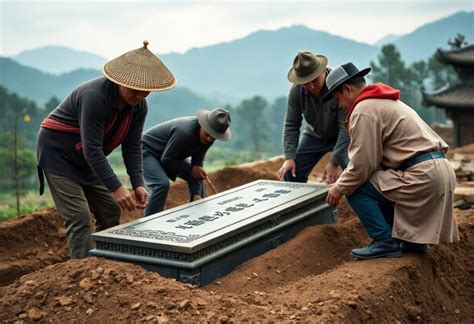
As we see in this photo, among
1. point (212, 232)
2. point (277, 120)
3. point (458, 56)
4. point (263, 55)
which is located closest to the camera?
point (212, 232)

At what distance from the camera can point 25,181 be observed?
21.0 m

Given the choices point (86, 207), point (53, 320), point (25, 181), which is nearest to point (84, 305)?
point (53, 320)

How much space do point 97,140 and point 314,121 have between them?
7.80ft

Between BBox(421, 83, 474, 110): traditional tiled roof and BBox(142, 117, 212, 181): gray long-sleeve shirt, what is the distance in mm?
13374

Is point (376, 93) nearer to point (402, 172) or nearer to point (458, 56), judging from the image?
point (402, 172)

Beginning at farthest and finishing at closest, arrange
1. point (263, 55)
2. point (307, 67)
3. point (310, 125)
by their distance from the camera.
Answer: point (263, 55), point (310, 125), point (307, 67)

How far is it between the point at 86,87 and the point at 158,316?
1.78 m

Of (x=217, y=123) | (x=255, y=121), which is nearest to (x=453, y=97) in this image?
(x=217, y=123)

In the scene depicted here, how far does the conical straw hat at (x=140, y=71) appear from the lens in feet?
13.1

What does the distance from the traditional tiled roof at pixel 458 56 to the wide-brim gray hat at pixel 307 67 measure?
13.2 meters

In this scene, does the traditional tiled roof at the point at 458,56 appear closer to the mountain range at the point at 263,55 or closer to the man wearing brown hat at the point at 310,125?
the man wearing brown hat at the point at 310,125

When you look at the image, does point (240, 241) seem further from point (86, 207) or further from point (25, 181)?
point (25, 181)

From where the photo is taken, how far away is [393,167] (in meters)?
3.94

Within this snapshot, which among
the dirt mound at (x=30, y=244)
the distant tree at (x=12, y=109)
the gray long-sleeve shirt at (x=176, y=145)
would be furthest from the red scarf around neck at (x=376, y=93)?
the distant tree at (x=12, y=109)
